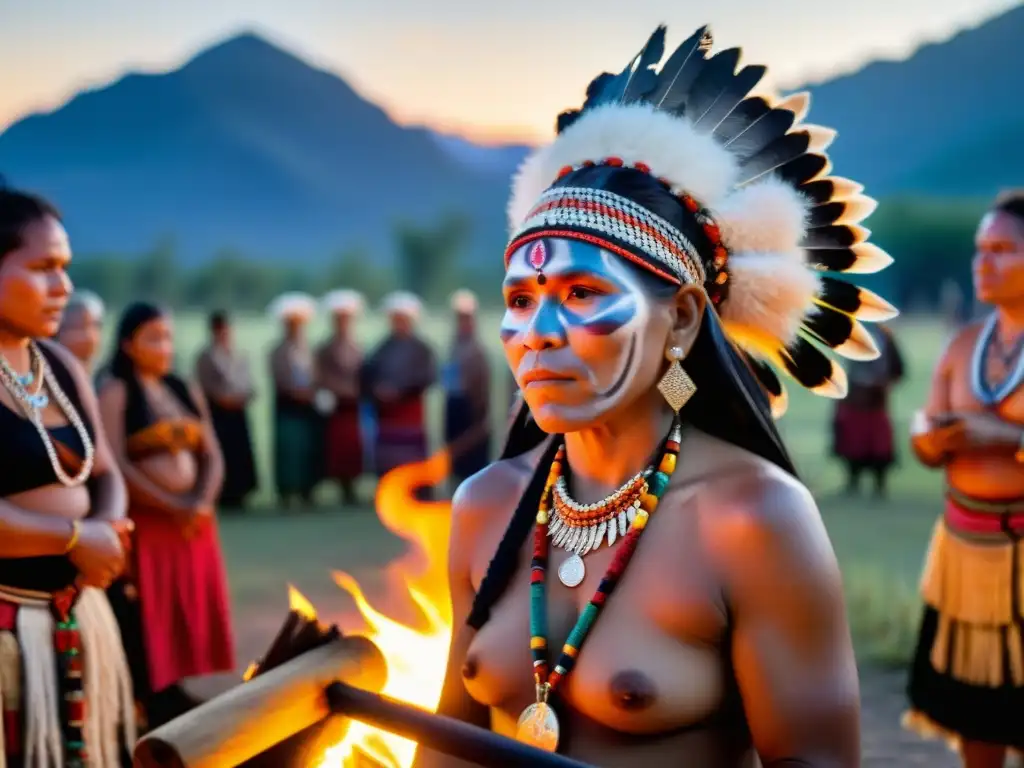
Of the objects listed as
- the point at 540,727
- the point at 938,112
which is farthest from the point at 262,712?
the point at 938,112

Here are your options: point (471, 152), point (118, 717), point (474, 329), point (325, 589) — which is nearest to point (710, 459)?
point (118, 717)

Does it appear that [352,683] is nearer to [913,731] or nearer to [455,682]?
[455,682]

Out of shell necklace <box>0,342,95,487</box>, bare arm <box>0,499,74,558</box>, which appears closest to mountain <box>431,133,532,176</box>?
shell necklace <box>0,342,95,487</box>

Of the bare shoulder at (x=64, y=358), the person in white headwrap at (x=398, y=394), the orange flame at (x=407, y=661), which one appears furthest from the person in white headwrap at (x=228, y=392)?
the orange flame at (x=407, y=661)

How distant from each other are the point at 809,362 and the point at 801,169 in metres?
0.40

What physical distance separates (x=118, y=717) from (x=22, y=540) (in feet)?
2.41

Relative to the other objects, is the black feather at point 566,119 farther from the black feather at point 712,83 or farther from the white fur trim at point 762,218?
the white fur trim at point 762,218

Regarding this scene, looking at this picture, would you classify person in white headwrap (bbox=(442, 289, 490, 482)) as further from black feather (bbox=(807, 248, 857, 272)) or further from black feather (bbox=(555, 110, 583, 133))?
black feather (bbox=(807, 248, 857, 272))

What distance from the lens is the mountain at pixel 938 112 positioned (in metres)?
26.2

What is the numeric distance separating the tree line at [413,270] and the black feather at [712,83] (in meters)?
13.4

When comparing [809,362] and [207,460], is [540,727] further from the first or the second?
[207,460]

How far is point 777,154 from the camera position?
2.11 m

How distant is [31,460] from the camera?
3.12m

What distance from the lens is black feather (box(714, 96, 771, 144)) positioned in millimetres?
2096
